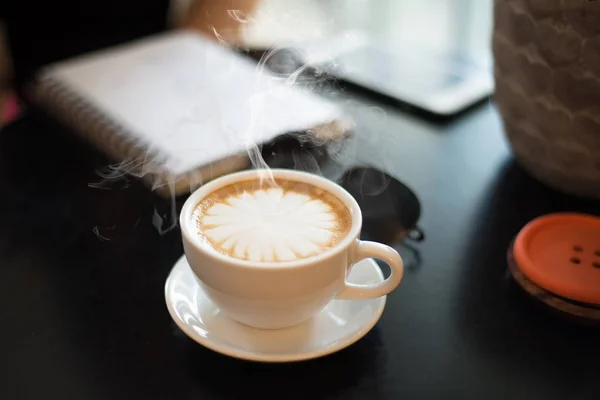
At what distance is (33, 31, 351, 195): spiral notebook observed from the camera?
0.78 meters

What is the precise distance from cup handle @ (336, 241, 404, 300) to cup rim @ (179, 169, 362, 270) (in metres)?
0.02

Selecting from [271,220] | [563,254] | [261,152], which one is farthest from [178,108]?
[563,254]

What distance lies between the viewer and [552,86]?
66 centimetres

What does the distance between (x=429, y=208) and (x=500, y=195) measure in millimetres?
91

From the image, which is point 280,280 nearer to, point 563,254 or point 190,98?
point 563,254

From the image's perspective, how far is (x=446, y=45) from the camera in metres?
1.14

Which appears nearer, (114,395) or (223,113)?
(114,395)

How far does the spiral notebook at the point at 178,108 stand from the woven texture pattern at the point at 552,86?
0.23 m

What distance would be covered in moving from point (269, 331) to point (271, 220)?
3.6 inches

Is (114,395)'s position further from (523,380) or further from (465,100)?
(465,100)

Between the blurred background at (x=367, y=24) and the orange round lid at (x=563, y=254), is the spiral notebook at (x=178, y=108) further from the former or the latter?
the orange round lid at (x=563, y=254)

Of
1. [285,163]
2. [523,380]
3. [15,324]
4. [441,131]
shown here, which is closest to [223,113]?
[285,163]

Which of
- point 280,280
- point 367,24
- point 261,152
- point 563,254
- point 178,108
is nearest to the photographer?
point 280,280

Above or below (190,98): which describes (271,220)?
above
